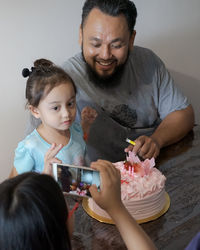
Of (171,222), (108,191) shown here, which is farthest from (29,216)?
(171,222)

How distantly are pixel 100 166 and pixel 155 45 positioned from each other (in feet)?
5.95

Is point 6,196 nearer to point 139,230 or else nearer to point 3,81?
point 139,230

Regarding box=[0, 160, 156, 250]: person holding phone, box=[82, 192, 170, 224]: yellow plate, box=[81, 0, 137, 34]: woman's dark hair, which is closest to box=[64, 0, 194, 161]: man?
box=[81, 0, 137, 34]: woman's dark hair

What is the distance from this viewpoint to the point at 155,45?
8.57ft

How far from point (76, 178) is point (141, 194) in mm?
244

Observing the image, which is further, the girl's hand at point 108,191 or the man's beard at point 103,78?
the man's beard at point 103,78

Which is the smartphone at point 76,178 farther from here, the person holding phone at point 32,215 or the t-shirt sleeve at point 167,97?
the t-shirt sleeve at point 167,97

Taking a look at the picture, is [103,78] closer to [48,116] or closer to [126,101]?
[126,101]

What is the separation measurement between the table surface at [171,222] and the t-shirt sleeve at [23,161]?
1.01 ft

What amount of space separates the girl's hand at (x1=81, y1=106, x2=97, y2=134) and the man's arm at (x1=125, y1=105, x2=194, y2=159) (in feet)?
1.01

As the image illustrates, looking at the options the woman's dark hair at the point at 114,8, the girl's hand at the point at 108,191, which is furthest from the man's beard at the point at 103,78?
the girl's hand at the point at 108,191

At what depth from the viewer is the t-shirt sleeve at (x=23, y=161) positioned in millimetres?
1390

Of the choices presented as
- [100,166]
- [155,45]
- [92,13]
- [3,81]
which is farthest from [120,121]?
[155,45]

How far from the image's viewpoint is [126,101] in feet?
6.06
